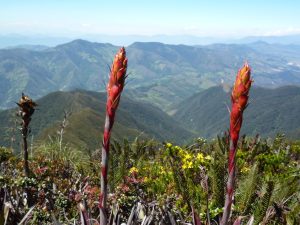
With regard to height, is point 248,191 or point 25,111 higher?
point 25,111

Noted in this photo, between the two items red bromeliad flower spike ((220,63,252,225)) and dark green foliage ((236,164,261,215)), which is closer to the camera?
red bromeliad flower spike ((220,63,252,225))

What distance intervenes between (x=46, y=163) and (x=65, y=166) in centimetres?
38

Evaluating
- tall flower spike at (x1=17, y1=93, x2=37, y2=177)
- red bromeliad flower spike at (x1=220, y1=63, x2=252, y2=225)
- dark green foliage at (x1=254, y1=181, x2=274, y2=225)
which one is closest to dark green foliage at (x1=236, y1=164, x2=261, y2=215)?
dark green foliage at (x1=254, y1=181, x2=274, y2=225)

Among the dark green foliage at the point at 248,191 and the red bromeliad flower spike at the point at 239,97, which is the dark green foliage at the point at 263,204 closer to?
the dark green foliage at the point at 248,191

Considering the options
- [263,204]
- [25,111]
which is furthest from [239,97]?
[25,111]

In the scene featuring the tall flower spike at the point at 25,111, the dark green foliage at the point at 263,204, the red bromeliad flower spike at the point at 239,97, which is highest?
the red bromeliad flower spike at the point at 239,97

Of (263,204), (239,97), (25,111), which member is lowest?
(263,204)

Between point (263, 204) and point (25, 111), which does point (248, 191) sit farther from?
point (25, 111)

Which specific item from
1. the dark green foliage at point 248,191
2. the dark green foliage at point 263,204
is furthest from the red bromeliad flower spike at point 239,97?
the dark green foliage at point 248,191

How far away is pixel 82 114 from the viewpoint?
197 meters

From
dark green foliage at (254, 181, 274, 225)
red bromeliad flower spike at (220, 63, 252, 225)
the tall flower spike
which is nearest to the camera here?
red bromeliad flower spike at (220, 63, 252, 225)

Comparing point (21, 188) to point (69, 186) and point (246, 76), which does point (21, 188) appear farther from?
point (246, 76)

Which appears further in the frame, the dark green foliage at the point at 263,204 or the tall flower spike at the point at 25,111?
the tall flower spike at the point at 25,111

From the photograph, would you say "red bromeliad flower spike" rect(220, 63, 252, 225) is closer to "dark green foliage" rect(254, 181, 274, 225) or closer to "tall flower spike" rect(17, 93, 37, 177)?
"dark green foliage" rect(254, 181, 274, 225)
